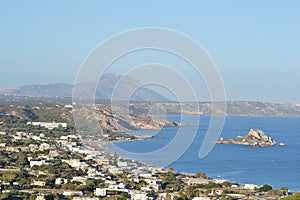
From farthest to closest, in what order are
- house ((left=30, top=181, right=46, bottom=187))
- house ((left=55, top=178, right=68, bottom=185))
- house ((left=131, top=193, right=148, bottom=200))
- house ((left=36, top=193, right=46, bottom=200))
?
house ((left=55, top=178, right=68, bottom=185)) < house ((left=30, top=181, right=46, bottom=187)) < house ((left=131, top=193, right=148, bottom=200)) < house ((left=36, top=193, right=46, bottom=200))

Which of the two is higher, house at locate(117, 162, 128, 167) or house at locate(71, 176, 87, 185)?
house at locate(117, 162, 128, 167)

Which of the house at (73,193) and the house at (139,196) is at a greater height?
the house at (139,196)

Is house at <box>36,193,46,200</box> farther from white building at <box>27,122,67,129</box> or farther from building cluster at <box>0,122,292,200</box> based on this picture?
white building at <box>27,122,67,129</box>

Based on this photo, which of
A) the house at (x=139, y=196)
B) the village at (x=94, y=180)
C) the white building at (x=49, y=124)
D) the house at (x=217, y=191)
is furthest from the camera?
the white building at (x=49, y=124)

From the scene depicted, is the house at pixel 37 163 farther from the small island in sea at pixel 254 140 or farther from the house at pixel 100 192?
the small island in sea at pixel 254 140

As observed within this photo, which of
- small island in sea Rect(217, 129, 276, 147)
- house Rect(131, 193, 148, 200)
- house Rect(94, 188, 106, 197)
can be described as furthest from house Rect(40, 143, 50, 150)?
small island in sea Rect(217, 129, 276, 147)

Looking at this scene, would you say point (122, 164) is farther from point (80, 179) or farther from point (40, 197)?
point (40, 197)

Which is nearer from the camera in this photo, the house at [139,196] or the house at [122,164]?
the house at [139,196]

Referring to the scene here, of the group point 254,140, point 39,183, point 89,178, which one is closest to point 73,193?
point 39,183

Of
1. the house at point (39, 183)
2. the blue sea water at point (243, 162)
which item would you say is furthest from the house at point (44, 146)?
the house at point (39, 183)

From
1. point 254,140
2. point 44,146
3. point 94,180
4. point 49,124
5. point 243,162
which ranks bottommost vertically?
point 94,180

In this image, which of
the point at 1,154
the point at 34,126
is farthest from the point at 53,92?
the point at 1,154
